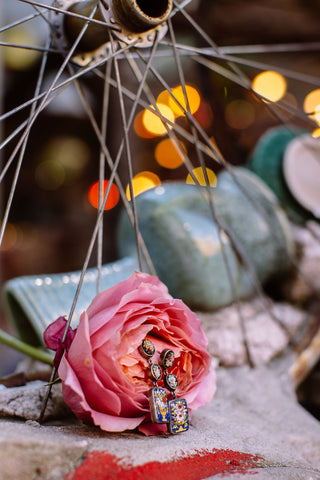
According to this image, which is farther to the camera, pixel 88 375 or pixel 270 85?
pixel 270 85

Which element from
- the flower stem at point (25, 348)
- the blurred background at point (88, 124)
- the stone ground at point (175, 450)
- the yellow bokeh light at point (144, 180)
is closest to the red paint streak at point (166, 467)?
the stone ground at point (175, 450)

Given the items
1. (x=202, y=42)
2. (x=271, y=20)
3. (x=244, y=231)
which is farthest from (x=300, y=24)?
(x=244, y=231)

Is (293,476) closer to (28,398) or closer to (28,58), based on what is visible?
(28,398)

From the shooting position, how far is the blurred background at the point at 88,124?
1.43 meters

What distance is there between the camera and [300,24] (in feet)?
4.67

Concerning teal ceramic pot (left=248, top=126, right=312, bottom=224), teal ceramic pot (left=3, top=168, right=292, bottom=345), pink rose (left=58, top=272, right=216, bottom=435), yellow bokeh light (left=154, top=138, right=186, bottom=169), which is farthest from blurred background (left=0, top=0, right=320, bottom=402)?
pink rose (left=58, top=272, right=216, bottom=435)

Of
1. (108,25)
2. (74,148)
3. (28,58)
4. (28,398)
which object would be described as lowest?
(28,398)

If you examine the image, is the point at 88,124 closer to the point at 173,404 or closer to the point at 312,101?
the point at 312,101

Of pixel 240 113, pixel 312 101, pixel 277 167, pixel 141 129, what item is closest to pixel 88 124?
pixel 141 129

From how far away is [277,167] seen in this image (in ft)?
3.06

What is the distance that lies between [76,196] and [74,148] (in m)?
0.26

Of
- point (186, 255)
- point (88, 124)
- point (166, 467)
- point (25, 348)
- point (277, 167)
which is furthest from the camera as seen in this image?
point (88, 124)

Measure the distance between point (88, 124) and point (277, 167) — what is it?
4.97 feet

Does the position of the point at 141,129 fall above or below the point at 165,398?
above
